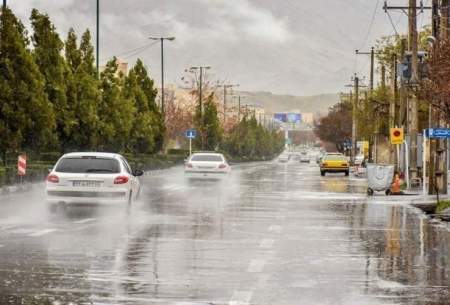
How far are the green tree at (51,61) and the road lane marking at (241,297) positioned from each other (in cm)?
4670

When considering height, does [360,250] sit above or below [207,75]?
below

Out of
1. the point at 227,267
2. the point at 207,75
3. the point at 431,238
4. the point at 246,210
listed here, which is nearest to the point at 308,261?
the point at 227,267

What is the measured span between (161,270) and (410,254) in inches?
182

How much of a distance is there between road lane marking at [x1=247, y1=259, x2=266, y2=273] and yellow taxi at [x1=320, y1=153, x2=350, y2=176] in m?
63.7

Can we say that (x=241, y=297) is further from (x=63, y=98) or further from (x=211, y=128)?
(x=211, y=128)

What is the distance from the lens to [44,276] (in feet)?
42.9

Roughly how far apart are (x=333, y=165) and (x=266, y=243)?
201 feet

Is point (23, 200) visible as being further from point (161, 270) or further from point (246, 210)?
point (161, 270)

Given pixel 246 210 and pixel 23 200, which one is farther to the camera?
pixel 23 200

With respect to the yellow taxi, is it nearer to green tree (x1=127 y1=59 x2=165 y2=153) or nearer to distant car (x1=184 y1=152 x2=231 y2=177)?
green tree (x1=127 y1=59 x2=165 y2=153)

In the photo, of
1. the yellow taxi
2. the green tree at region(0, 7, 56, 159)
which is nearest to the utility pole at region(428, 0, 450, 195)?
the green tree at region(0, 7, 56, 159)

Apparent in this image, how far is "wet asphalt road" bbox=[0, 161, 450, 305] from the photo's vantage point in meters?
11.7

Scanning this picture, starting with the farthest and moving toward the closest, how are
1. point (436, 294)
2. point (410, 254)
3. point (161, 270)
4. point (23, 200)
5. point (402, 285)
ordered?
point (23, 200)
point (410, 254)
point (161, 270)
point (402, 285)
point (436, 294)

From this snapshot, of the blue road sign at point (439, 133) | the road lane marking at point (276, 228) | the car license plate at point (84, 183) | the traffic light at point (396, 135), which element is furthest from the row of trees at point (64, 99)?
the road lane marking at point (276, 228)
